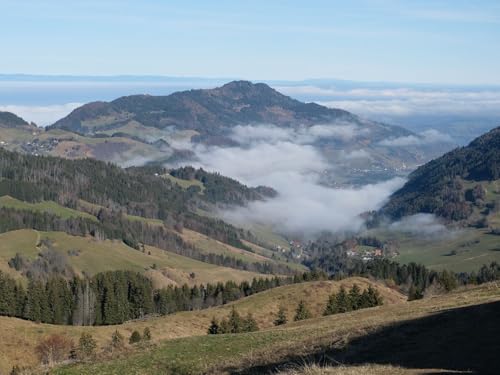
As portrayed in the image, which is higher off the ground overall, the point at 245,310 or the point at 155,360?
the point at 155,360

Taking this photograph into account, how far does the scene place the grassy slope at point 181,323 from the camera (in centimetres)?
8544

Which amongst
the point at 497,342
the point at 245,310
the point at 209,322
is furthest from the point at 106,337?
the point at 497,342

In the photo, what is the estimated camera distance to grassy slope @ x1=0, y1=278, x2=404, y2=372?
8544 centimetres

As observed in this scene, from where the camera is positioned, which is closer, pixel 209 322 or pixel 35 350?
pixel 35 350

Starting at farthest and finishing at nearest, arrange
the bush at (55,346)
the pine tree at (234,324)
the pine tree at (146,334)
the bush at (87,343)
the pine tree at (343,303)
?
1. the pine tree at (343,303)
2. the pine tree at (234,324)
3. the bush at (55,346)
4. the pine tree at (146,334)
5. the bush at (87,343)

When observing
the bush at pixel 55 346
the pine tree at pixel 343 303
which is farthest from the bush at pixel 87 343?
the pine tree at pixel 343 303

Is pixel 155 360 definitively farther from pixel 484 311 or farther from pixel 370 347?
pixel 484 311

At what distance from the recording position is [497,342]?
96.9 feet

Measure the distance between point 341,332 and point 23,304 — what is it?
104274mm

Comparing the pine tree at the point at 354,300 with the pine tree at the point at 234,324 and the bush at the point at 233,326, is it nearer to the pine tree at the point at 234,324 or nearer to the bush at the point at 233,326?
the bush at the point at 233,326

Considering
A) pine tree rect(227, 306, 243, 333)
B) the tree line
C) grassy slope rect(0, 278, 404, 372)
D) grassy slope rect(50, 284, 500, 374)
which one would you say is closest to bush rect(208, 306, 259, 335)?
pine tree rect(227, 306, 243, 333)

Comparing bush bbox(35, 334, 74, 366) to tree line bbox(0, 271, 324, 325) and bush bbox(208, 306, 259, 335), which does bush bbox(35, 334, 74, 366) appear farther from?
tree line bbox(0, 271, 324, 325)

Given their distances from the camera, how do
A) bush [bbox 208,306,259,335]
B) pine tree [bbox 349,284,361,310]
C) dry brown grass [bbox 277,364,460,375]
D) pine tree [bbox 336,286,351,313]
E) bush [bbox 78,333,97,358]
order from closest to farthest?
dry brown grass [bbox 277,364,460,375] → bush [bbox 78,333,97,358] → bush [bbox 208,306,259,335] → pine tree [bbox 336,286,351,313] → pine tree [bbox 349,284,361,310]

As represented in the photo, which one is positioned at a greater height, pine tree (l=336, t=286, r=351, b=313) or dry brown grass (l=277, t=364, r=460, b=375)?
dry brown grass (l=277, t=364, r=460, b=375)
